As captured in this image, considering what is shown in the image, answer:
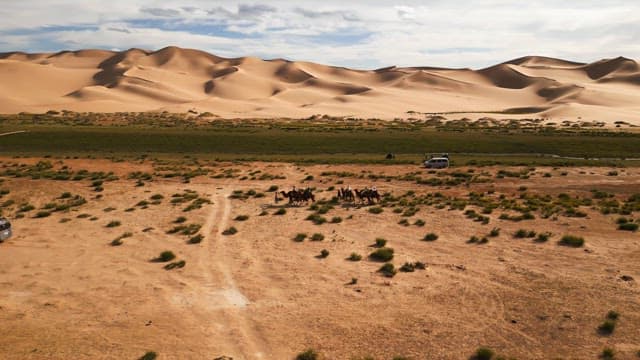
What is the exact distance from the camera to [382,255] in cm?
2091

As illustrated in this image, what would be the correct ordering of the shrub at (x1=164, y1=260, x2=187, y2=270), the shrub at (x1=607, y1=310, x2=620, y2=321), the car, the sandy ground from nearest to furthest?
the sandy ground → the shrub at (x1=607, y1=310, x2=620, y2=321) → the shrub at (x1=164, y1=260, x2=187, y2=270) → the car

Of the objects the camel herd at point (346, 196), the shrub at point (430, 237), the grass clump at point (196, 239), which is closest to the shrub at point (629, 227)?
the shrub at point (430, 237)

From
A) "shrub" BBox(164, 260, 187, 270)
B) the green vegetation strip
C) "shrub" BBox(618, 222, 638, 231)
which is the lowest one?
"shrub" BBox(164, 260, 187, 270)

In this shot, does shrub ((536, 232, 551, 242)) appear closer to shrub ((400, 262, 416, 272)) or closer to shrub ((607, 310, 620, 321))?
shrub ((400, 262, 416, 272))

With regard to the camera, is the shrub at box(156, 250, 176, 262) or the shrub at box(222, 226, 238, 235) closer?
the shrub at box(156, 250, 176, 262)

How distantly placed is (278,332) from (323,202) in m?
17.6

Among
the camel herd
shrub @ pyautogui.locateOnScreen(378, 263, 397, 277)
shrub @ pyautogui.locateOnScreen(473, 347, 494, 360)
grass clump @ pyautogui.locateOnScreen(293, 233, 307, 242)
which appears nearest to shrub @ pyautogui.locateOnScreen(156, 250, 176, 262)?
grass clump @ pyautogui.locateOnScreen(293, 233, 307, 242)

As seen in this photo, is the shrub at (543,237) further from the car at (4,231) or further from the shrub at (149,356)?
the car at (4,231)

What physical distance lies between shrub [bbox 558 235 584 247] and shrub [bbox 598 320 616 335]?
8.07 m

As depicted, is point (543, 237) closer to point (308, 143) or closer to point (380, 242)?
point (380, 242)

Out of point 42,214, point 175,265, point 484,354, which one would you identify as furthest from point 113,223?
point 484,354

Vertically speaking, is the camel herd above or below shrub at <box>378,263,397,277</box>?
above

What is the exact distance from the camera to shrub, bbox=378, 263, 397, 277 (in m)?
19.1

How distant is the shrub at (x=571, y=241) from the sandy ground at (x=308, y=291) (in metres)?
0.58
